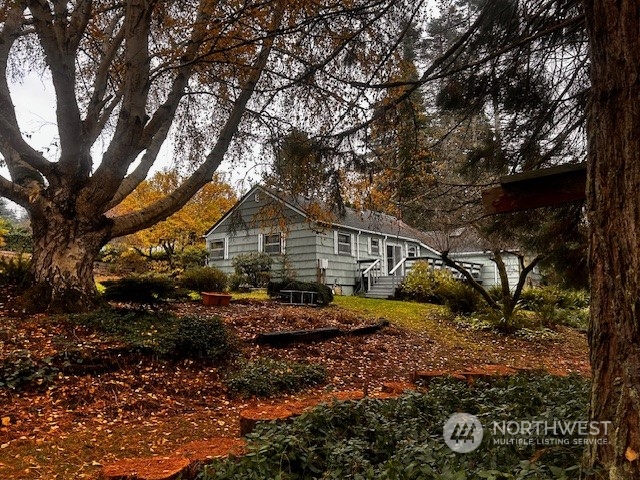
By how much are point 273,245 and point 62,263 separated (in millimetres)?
11017

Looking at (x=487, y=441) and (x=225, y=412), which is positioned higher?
(x=487, y=441)

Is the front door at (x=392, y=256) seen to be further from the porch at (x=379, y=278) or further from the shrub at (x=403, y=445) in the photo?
the shrub at (x=403, y=445)

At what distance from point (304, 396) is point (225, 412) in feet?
3.30

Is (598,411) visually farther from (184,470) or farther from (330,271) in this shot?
(330,271)

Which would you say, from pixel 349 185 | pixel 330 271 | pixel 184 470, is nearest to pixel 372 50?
pixel 349 185

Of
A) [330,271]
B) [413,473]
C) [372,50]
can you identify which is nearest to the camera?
[413,473]

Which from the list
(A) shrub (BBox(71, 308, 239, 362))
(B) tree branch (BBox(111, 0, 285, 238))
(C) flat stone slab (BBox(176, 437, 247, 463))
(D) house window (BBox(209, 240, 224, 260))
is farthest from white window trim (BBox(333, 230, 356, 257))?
→ (C) flat stone slab (BBox(176, 437, 247, 463))

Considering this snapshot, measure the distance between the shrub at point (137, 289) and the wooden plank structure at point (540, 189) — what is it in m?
5.89

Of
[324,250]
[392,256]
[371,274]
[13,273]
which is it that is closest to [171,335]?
[13,273]

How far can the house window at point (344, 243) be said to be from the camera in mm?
16819

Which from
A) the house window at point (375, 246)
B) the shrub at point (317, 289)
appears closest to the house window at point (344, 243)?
the house window at point (375, 246)

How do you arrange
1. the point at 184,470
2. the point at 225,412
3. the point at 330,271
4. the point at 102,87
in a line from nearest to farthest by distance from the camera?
the point at 184,470 → the point at 225,412 → the point at 102,87 → the point at 330,271

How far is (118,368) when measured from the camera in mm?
4594

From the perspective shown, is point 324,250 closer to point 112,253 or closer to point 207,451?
point 112,253
